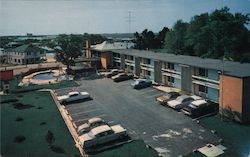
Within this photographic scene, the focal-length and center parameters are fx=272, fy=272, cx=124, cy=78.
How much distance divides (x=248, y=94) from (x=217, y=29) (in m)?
26.9

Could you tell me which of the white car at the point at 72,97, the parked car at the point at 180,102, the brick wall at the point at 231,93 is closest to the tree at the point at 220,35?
the parked car at the point at 180,102

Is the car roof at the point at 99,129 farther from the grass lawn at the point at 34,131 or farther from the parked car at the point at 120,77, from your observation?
the parked car at the point at 120,77

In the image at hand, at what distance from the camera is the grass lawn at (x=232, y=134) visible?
52.7 feet

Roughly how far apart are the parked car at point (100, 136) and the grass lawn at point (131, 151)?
0.96 meters

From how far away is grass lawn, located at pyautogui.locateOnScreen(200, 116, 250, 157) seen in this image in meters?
16.1

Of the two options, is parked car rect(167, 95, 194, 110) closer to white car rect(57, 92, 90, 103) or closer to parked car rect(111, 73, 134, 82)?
white car rect(57, 92, 90, 103)

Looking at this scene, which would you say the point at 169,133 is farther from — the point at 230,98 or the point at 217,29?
the point at 217,29

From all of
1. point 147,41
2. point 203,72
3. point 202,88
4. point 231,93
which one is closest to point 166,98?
point 202,88

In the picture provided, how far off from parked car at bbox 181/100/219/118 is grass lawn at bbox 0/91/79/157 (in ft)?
31.8

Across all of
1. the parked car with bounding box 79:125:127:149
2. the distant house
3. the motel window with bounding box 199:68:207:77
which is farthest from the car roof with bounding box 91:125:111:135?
the distant house

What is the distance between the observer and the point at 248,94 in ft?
65.8

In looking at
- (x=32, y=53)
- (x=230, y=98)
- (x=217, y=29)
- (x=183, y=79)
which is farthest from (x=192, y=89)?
(x=32, y=53)

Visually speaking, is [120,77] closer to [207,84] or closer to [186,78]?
[186,78]

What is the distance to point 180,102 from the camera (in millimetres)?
23891
